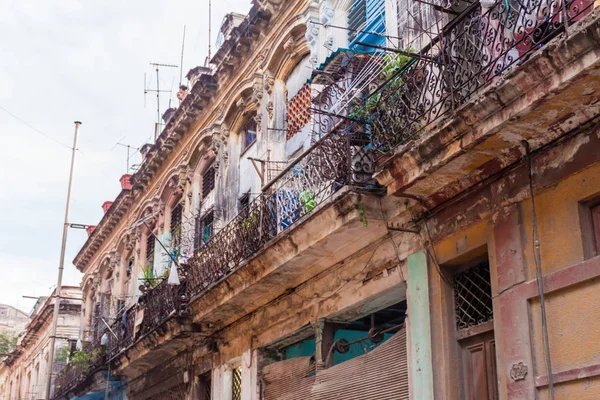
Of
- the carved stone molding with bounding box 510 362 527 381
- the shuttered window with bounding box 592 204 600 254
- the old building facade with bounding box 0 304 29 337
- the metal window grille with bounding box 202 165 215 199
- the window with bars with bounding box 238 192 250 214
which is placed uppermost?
the old building facade with bounding box 0 304 29 337

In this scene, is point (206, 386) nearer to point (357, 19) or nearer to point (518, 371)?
point (357, 19)

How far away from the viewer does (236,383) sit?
1234cm

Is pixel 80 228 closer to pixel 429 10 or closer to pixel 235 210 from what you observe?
pixel 235 210

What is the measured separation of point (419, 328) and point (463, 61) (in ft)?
8.19

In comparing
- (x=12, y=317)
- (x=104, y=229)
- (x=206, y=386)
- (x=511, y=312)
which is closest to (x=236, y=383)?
(x=206, y=386)

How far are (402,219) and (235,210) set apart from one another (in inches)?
209

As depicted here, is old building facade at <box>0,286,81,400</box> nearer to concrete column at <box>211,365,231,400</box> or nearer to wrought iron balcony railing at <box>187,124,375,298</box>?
concrete column at <box>211,365,231,400</box>

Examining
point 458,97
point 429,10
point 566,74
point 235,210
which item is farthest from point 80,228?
point 566,74

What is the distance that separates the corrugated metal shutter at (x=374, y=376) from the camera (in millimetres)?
8125

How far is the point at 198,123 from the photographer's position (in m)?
15.4

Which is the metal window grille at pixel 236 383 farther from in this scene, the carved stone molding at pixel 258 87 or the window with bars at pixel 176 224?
the carved stone molding at pixel 258 87

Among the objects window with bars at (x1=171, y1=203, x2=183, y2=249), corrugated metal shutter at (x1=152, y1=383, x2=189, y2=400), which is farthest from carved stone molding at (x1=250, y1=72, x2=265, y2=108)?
corrugated metal shutter at (x1=152, y1=383, x2=189, y2=400)

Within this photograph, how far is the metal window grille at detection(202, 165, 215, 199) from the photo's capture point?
1480 centimetres

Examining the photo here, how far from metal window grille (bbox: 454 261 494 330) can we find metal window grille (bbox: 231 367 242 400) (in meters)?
5.30
